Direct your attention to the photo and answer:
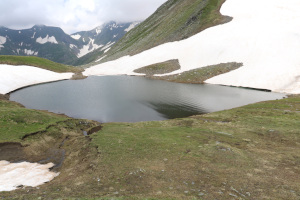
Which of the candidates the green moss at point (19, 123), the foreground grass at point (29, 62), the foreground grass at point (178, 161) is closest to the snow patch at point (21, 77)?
the foreground grass at point (29, 62)

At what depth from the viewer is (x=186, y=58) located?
11394cm

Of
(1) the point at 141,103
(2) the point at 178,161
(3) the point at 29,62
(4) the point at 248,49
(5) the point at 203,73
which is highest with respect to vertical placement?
(4) the point at 248,49

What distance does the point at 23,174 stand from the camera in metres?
20.4

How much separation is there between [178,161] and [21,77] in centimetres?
9315

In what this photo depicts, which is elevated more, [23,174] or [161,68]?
[161,68]

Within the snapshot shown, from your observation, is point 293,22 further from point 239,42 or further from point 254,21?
point 239,42

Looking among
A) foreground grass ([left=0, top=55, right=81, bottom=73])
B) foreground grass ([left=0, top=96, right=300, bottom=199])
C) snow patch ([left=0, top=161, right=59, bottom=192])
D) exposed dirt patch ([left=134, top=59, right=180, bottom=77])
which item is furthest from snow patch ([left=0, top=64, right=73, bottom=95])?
snow patch ([left=0, top=161, right=59, bottom=192])

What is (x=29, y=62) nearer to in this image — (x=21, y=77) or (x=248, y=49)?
(x=21, y=77)

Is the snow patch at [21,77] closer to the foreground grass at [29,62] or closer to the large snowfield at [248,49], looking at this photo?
the foreground grass at [29,62]

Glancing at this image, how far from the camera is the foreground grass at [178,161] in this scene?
1587cm

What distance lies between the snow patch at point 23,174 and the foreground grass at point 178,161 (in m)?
1.82

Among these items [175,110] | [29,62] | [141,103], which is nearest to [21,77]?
[29,62]

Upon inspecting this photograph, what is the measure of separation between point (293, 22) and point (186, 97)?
308ft

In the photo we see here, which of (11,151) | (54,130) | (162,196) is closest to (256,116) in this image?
(162,196)
